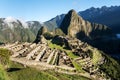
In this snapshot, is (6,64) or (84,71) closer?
(6,64)

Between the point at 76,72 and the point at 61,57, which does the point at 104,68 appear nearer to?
the point at 61,57

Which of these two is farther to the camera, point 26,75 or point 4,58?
point 4,58

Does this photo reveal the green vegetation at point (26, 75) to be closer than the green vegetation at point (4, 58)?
Yes

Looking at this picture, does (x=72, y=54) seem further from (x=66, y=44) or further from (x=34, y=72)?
(x=34, y=72)

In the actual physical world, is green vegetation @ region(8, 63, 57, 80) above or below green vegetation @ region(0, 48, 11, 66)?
below

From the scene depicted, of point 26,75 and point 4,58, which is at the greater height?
point 4,58

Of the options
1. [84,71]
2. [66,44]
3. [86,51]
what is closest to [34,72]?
[84,71]

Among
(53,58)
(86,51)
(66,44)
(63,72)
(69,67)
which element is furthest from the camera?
(66,44)

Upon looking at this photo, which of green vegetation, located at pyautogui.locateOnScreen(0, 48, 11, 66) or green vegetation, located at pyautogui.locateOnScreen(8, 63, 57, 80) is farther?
green vegetation, located at pyautogui.locateOnScreen(0, 48, 11, 66)

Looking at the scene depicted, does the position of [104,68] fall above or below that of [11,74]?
below

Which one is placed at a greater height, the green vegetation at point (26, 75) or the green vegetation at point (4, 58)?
the green vegetation at point (4, 58)

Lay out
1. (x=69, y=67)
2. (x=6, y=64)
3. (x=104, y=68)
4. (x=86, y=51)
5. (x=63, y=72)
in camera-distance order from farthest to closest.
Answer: (x=86, y=51), (x=104, y=68), (x=69, y=67), (x=63, y=72), (x=6, y=64)
